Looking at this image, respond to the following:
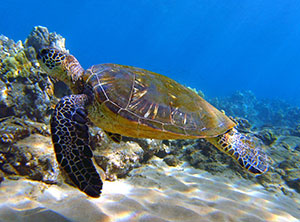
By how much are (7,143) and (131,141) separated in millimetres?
2784

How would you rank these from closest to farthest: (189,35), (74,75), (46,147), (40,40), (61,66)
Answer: (46,147) < (74,75) < (61,66) < (40,40) < (189,35)

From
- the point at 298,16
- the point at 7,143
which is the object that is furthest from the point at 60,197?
the point at 298,16

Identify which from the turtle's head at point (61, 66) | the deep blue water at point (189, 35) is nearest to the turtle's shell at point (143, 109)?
the turtle's head at point (61, 66)

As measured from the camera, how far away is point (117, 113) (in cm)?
290

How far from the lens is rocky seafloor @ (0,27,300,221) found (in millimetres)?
2438

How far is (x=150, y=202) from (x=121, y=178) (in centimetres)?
130

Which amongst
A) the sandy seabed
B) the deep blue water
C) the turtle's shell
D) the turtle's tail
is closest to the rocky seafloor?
the sandy seabed

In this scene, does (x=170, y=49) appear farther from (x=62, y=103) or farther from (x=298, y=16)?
(x=62, y=103)

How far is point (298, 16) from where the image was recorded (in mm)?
87562

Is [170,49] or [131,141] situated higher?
[170,49]

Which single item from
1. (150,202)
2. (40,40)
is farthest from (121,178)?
(40,40)

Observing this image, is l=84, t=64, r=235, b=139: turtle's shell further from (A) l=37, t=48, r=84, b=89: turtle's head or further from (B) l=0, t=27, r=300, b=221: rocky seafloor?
(B) l=0, t=27, r=300, b=221: rocky seafloor

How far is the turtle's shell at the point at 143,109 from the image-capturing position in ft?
9.70

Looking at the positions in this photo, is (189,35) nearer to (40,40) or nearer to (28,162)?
(40,40)
